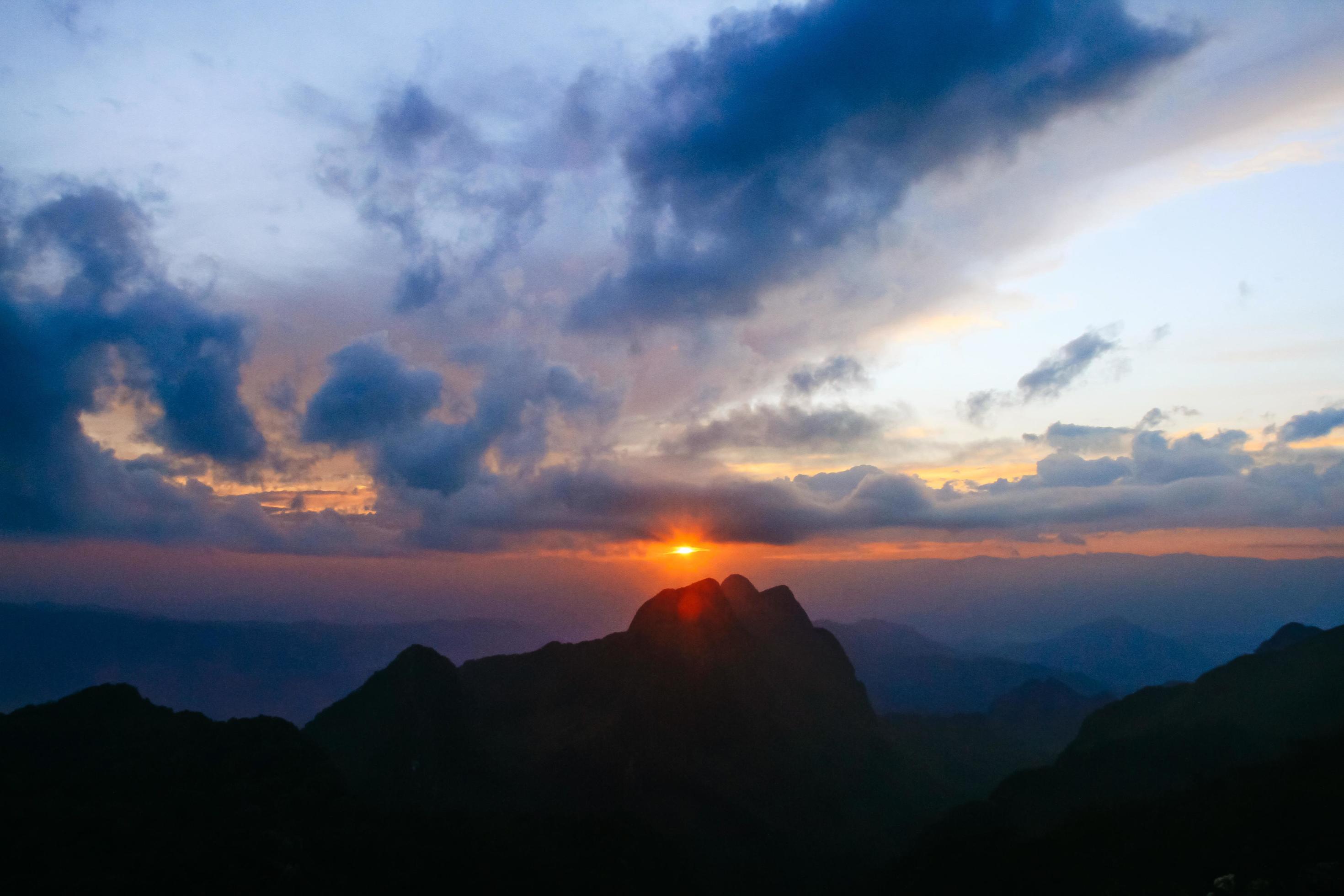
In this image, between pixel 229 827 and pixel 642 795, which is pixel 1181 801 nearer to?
pixel 642 795

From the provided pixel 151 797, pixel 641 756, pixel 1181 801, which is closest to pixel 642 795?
pixel 641 756

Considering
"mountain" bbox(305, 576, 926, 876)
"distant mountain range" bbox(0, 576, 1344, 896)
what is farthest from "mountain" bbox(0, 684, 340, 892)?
"mountain" bbox(305, 576, 926, 876)

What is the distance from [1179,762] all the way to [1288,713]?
27.9m

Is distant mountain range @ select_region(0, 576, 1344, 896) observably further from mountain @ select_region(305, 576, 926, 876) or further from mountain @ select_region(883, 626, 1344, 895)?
mountain @ select_region(305, 576, 926, 876)

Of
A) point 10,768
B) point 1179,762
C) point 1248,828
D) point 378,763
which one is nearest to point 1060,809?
point 1179,762

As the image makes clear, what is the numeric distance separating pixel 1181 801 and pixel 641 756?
356ft

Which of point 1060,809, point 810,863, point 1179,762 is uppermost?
point 1179,762

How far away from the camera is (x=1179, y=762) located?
11962 cm

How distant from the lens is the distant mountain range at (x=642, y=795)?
82.1 metres

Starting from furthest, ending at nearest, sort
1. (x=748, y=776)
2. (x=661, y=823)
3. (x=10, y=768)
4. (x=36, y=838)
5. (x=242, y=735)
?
1. (x=748, y=776)
2. (x=661, y=823)
3. (x=242, y=735)
4. (x=10, y=768)
5. (x=36, y=838)

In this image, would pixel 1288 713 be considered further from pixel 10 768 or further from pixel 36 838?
pixel 10 768

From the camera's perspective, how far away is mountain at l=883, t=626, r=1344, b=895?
74.9 metres

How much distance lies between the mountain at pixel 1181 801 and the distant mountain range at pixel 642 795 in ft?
1.68

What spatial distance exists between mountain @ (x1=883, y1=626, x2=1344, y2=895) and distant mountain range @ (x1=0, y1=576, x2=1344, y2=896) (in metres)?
0.51
